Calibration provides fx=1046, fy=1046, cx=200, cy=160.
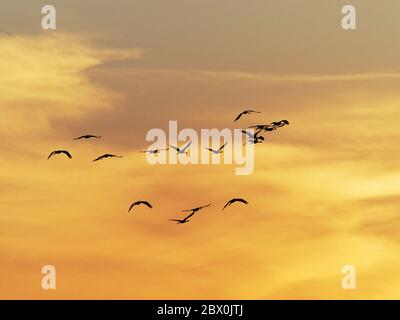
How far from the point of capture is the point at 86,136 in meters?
124
